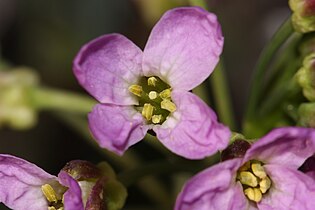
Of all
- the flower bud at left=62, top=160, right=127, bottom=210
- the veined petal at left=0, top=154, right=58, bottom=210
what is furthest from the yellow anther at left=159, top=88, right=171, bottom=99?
the veined petal at left=0, top=154, right=58, bottom=210

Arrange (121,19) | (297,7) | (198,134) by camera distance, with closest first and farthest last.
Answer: (198,134) → (297,7) → (121,19)

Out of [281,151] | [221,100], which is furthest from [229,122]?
A: [281,151]

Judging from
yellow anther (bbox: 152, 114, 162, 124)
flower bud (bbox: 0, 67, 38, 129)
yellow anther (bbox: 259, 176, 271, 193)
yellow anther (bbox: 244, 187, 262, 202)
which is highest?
yellow anther (bbox: 152, 114, 162, 124)

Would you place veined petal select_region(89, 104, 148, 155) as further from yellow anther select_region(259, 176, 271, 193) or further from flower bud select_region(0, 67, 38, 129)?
flower bud select_region(0, 67, 38, 129)

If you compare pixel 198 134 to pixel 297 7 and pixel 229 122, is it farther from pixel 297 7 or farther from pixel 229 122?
pixel 229 122

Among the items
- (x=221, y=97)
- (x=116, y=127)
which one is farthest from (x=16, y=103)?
(x=116, y=127)

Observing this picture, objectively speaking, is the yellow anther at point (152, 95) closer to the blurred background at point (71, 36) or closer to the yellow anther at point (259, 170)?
the yellow anther at point (259, 170)
